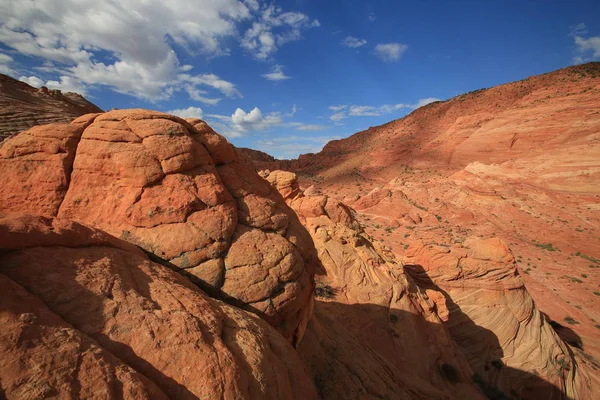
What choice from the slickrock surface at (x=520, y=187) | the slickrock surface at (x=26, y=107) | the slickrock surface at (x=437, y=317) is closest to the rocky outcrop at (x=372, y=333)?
the slickrock surface at (x=437, y=317)

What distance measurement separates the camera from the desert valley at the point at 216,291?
10.3 ft

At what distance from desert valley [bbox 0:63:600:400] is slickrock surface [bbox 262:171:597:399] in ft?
0.23

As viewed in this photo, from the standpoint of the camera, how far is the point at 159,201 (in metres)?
5.56

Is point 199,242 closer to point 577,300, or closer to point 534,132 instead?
point 577,300

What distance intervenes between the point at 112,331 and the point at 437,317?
12.4 m

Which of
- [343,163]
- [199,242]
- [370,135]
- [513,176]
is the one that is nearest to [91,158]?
[199,242]

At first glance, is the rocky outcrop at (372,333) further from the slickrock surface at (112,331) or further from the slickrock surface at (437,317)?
the slickrock surface at (112,331)

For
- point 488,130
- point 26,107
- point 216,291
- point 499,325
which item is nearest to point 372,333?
point 216,291

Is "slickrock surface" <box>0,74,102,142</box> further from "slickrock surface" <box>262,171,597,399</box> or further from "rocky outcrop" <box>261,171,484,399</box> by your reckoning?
"rocky outcrop" <box>261,171,484,399</box>

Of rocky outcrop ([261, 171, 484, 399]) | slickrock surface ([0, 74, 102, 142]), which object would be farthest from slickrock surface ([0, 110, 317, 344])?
slickrock surface ([0, 74, 102, 142])

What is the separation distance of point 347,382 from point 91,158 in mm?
7962

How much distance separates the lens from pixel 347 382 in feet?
24.1

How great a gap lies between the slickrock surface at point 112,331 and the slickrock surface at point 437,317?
416 centimetres

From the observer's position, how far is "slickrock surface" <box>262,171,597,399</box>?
10.2 metres
